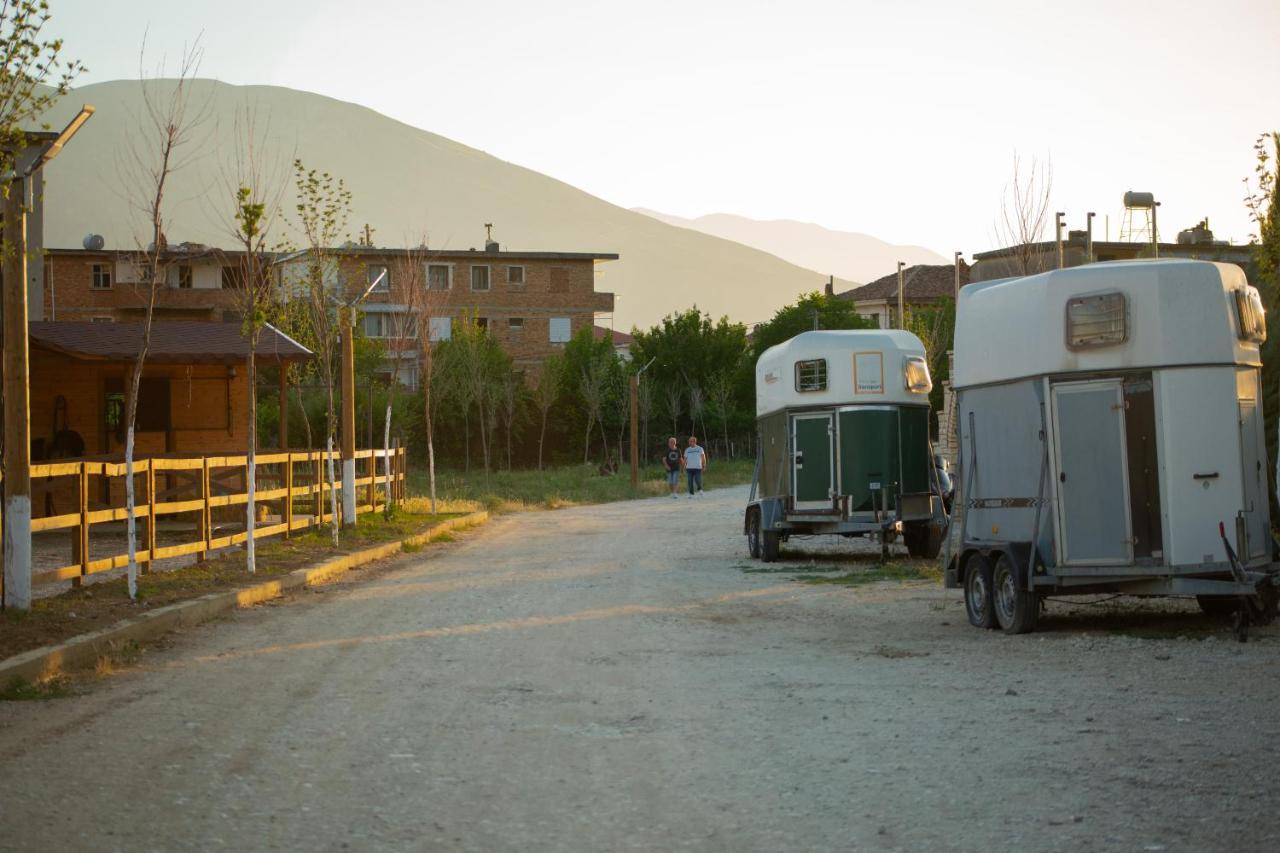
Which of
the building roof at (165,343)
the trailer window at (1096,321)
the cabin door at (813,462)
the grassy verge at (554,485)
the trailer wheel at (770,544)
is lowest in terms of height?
the trailer wheel at (770,544)

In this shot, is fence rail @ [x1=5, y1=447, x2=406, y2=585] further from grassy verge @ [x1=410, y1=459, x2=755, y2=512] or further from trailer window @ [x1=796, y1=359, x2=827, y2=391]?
trailer window @ [x1=796, y1=359, x2=827, y2=391]

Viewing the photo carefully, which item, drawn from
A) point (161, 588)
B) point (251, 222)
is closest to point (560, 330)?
point (251, 222)

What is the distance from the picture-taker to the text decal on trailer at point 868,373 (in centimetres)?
2000

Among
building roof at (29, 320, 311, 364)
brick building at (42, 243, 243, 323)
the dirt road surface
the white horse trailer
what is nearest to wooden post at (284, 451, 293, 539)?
building roof at (29, 320, 311, 364)

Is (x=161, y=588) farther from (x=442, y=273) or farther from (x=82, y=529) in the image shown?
(x=442, y=273)

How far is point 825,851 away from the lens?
17.6ft

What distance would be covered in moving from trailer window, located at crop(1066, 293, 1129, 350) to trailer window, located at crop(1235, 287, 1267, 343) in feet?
3.25

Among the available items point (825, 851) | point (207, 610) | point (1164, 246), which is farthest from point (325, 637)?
point (1164, 246)

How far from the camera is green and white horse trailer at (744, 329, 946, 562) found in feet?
65.4

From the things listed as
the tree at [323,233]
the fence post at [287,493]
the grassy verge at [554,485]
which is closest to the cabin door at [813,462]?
the tree at [323,233]

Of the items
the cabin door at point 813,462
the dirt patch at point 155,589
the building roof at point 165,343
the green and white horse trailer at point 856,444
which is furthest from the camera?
the building roof at point 165,343

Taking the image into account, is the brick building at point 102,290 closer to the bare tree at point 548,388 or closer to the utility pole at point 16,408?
the bare tree at point 548,388

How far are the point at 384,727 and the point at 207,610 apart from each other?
241 inches

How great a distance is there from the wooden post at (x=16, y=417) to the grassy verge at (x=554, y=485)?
77.0 feet
